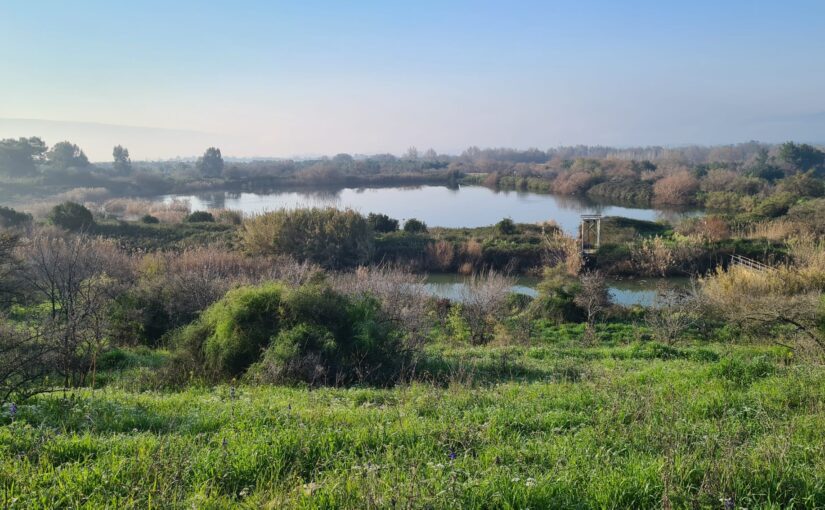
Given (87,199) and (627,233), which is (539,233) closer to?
(627,233)

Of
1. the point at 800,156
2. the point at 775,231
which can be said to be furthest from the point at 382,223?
the point at 800,156

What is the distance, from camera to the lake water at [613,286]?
21856 mm

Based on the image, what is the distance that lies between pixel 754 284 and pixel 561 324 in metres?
6.10

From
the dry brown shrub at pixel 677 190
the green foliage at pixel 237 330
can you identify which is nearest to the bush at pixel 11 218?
the green foliage at pixel 237 330

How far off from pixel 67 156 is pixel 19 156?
1818 cm

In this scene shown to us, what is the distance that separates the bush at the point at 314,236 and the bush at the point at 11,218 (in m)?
12.5

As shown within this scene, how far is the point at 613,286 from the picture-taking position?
24859mm

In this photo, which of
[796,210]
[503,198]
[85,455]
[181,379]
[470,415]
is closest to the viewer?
[85,455]

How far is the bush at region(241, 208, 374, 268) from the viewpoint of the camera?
88.6ft

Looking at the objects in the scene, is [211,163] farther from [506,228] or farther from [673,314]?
[673,314]

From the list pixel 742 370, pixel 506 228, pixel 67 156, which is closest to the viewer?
pixel 742 370

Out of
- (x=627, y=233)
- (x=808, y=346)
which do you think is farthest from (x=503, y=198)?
(x=808, y=346)

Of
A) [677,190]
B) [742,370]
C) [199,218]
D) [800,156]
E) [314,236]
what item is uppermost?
[800,156]

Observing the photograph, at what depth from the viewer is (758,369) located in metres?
6.32
